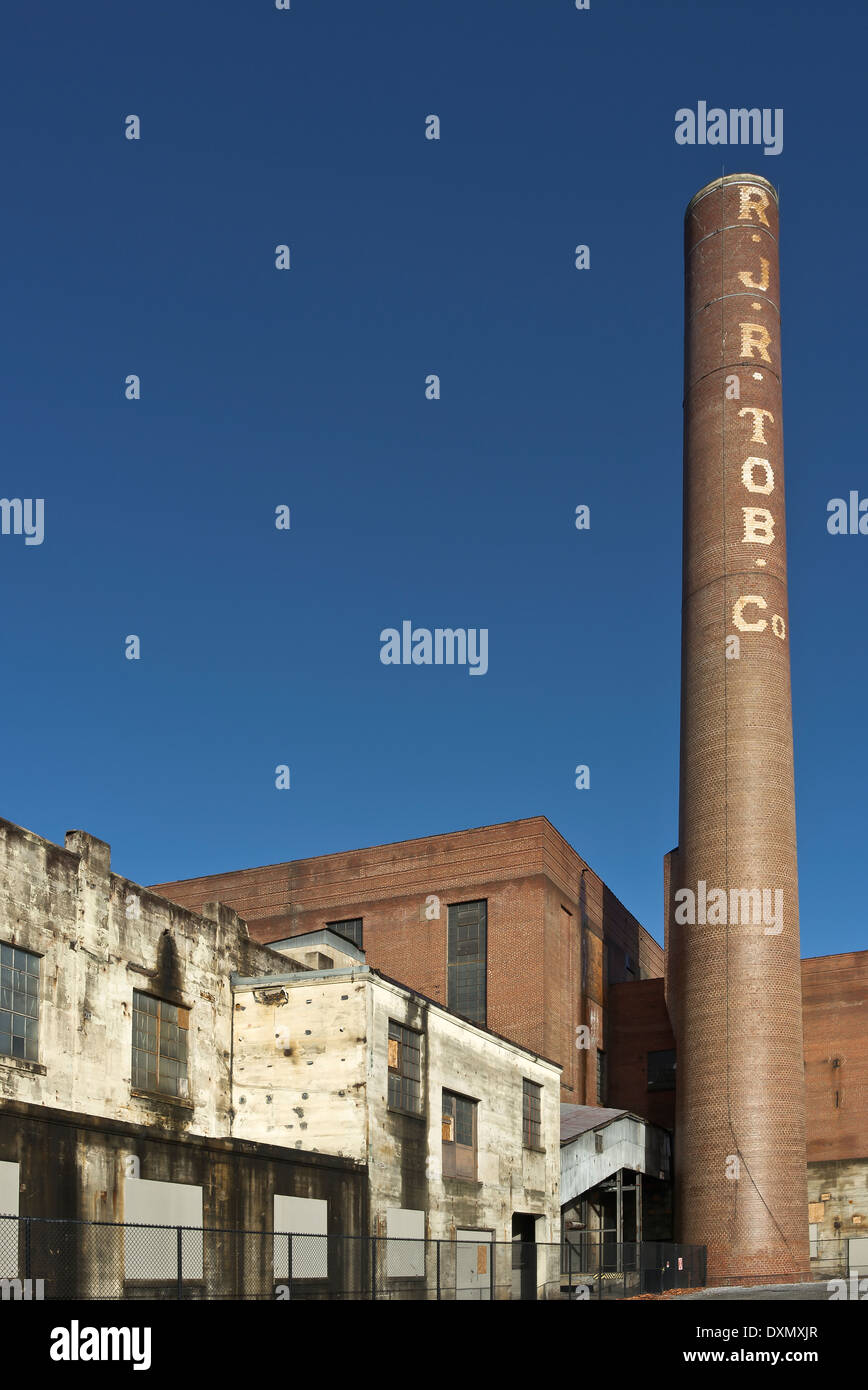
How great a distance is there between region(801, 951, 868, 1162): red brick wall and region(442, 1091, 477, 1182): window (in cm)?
3018

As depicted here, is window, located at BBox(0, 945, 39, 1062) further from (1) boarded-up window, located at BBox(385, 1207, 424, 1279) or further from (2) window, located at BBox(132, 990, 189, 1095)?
(1) boarded-up window, located at BBox(385, 1207, 424, 1279)

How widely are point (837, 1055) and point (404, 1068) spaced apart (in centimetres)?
3468

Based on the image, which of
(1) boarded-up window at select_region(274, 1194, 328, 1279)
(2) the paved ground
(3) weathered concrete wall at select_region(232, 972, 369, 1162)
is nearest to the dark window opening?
(2) the paved ground

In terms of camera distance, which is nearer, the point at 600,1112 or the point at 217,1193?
the point at 217,1193

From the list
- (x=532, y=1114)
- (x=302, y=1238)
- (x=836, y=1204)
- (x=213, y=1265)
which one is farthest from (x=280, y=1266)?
(x=836, y=1204)

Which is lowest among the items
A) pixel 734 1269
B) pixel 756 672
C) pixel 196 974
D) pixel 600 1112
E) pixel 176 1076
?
pixel 734 1269

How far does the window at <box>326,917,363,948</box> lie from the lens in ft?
176

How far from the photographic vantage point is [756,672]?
4347 centimetres

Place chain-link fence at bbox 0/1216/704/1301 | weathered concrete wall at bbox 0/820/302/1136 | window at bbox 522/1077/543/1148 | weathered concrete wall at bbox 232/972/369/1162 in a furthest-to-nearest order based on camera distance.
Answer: window at bbox 522/1077/543/1148 → weathered concrete wall at bbox 232/972/369/1162 → weathered concrete wall at bbox 0/820/302/1136 → chain-link fence at bbox 0/1216/704/1301

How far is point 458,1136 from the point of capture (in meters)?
32.7
